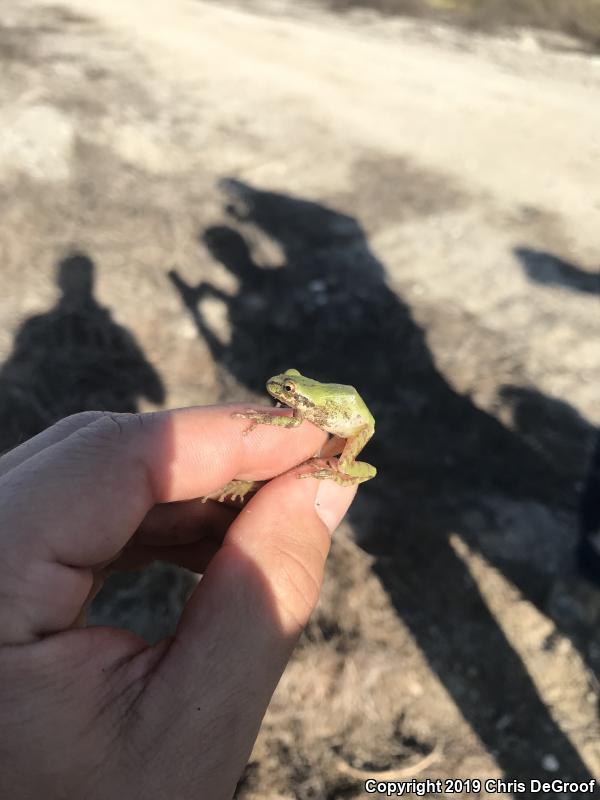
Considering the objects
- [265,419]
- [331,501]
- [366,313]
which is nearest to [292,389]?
[265,419]

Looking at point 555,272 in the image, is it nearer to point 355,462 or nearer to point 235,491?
point 355,462

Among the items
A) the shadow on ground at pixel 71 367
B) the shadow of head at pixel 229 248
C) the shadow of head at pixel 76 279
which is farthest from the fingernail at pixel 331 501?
the shadow of head at pixel 229 248

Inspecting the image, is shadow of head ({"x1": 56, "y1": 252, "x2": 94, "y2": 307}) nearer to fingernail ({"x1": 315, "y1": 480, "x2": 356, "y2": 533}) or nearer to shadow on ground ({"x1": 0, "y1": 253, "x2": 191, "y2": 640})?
shadow on ground ({"x1": 0, "y1": 253, "x2": 191, "y2": 640})

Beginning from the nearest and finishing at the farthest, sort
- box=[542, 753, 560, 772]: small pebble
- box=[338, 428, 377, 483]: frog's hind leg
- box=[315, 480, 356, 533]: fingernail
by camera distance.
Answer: box=[315, 480, 356, 533]: fingernail < box=[338, 428, 377, 483]: frog's hind leg < box=[542, 753, 560, 772]: small pebble

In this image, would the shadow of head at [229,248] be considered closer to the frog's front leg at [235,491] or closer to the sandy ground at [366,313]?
the sandy ground at [366,313]

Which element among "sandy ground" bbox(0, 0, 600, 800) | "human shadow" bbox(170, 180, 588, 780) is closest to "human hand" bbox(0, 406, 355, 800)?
"sandy ground" bbox(0, 0, 600, 800)

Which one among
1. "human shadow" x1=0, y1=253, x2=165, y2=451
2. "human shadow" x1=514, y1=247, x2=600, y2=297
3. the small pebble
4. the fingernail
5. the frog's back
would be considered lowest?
the small pebble
